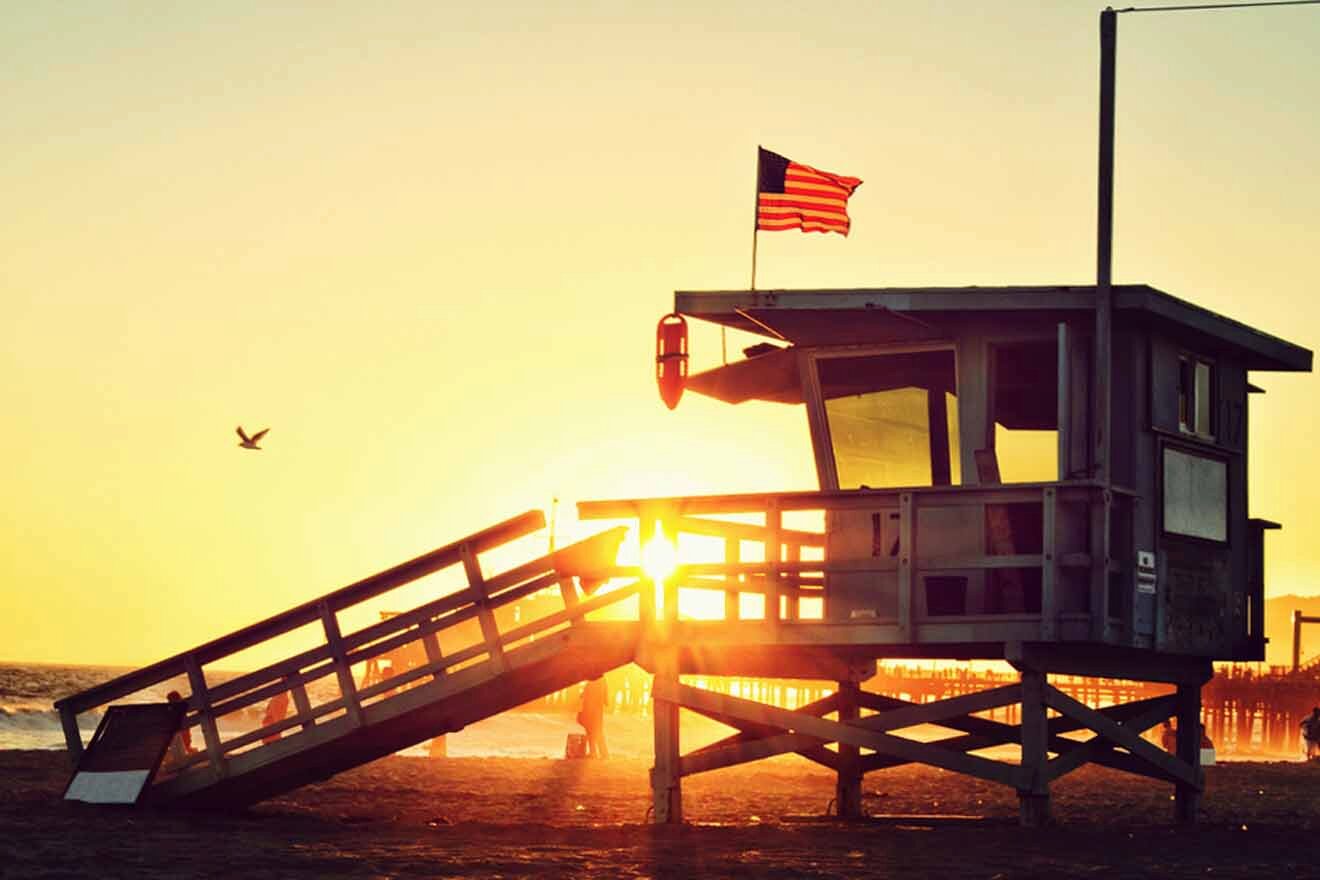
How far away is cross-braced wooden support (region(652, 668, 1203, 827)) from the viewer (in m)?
18.0

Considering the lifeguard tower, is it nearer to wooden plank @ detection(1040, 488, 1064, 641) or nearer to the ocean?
wooden plank @ detection(1040, 488, 1064, 641)

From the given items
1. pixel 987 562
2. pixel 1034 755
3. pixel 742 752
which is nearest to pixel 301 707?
pixel 742 752

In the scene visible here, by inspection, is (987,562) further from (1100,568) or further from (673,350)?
(673,350)

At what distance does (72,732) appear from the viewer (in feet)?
63.2

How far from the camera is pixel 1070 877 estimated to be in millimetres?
13758

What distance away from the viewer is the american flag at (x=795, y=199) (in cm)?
2112

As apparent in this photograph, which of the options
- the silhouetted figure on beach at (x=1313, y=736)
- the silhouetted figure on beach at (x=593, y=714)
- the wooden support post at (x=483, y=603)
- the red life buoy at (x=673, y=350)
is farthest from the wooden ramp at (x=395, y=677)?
the silhouetted figure on beach at (x=1313, y=736)

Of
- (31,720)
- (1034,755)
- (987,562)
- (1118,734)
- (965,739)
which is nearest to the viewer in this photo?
(987,562)

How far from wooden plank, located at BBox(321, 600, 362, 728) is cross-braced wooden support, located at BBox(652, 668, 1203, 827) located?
9.66 feet

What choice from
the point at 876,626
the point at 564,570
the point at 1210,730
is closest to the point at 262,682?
the point at 564,570

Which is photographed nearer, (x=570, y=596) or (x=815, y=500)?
(x=815, y=500)

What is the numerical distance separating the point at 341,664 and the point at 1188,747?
9011 mm

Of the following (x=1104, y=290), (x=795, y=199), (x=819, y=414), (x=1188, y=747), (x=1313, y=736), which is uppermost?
(x=795, y=199)

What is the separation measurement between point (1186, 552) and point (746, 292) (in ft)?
17.0
